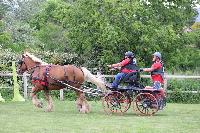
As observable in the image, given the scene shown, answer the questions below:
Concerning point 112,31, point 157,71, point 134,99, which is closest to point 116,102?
point 134,99

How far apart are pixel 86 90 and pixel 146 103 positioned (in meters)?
2.05

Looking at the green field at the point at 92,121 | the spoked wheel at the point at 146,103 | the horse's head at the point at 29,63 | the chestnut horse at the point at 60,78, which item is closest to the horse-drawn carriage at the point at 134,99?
the spoked wheel at the point at 146,103

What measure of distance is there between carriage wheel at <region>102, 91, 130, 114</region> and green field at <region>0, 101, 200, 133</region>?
0.24 metres

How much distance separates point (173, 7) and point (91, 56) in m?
5.11

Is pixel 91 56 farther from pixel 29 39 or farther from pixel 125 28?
pixel 29 39

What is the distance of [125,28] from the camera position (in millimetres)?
23047

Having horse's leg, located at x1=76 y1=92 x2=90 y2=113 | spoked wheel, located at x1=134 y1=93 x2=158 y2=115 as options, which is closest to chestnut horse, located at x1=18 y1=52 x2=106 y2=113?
horse's leg, located at x1=76 y1=92 x2=90 y2=113

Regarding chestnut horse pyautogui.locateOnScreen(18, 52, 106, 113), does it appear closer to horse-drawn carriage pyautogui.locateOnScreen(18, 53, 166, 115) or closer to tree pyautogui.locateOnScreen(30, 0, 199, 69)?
horse-drawn carriage pyautogui.locateOnScreen(18, 53, 166, 115)

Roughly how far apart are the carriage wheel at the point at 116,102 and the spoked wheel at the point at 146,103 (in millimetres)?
306

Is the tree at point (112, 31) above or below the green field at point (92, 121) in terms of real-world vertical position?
above

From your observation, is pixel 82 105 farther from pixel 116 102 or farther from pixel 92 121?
pixel 92 121

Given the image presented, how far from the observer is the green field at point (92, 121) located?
38.2 ft

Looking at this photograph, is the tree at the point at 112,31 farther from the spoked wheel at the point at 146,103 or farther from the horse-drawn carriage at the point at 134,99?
the spoked wheel at the point at 146,103

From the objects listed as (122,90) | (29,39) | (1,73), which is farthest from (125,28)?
(29,39)
